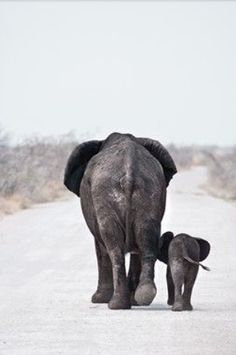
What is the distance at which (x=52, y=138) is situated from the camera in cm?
5938

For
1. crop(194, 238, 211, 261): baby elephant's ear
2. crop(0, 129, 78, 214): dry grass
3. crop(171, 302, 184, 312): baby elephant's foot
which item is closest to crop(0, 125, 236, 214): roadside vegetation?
crop(0, 129, 78, 214): dry grass

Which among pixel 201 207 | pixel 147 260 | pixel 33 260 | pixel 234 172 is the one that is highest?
pixel 147 260

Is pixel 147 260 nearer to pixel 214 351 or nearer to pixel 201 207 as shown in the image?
pixel 214 351

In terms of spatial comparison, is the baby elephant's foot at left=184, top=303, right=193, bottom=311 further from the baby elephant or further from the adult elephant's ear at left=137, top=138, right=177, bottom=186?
the adult elephant's ear at left=137, top=138, right=177, bottom=186

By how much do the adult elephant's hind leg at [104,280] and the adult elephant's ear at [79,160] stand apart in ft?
3.57

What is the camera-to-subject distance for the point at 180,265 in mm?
17031

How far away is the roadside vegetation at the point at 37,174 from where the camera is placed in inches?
1587

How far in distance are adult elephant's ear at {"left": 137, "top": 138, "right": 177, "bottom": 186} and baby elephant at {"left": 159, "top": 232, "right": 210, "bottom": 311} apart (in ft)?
3.73

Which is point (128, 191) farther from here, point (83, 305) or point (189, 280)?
point (83, 305)

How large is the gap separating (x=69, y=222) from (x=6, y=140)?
1225 centimetres

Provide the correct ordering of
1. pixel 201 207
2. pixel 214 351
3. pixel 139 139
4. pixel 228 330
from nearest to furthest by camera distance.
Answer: pixel 214 351, pixel 228 330, pixel 139 139, pixel 201 207

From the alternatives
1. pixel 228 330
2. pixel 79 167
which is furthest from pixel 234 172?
pixel 228 330

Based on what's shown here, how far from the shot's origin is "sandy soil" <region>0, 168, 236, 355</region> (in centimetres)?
1381

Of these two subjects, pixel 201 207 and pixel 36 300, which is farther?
pixel 201 207
